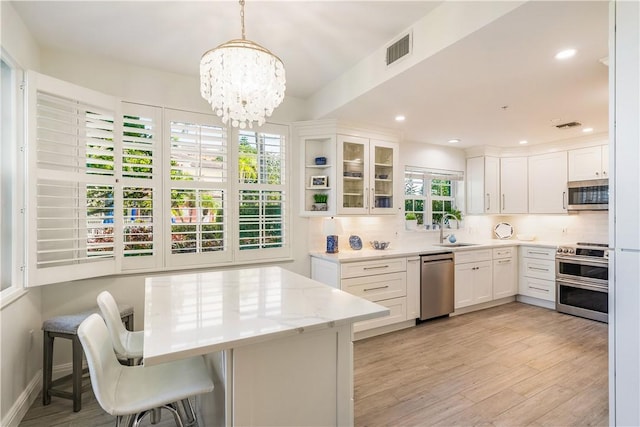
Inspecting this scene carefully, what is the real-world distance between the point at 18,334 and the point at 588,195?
6378mm

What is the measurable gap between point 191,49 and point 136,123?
35.8 inches

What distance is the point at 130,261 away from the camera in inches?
116

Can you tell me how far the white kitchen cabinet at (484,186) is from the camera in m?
5.08

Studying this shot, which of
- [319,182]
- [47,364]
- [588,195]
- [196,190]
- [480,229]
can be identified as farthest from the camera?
[480,229]

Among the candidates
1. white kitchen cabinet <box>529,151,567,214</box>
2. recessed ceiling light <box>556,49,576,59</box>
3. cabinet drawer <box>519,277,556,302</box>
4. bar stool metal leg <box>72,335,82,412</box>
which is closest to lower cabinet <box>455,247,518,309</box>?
cabinet drawer <box>519,277,556,302</box>

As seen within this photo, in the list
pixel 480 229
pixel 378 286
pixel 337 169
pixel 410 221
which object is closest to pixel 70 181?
pixel 337 169

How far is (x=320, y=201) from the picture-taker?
384 centimetres

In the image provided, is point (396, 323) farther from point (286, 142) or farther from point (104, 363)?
point (104, 363)

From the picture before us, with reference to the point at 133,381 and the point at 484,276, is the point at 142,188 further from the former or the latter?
the point at 484,276

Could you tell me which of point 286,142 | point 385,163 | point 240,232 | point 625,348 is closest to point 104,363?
point 240,232

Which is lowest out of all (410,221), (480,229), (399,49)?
(480,229)

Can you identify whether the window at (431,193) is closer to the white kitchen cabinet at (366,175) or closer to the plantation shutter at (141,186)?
the white kitchen cabinet at (366,175)

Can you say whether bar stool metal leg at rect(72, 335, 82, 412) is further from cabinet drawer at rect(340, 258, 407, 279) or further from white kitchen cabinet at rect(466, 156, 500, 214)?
white kitchen cabinet at rect(466, 156, 500, 214)

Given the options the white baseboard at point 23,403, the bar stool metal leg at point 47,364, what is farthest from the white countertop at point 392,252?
the white baseboard at point 23,403
